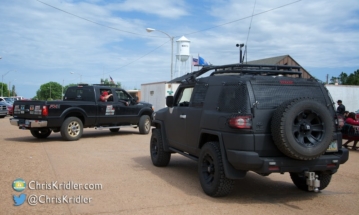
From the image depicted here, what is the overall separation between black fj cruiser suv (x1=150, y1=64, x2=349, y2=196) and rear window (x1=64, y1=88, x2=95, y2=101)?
819cm

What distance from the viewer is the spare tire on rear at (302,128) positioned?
5016 millimetres

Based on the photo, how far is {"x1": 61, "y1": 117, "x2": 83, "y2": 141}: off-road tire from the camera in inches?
489

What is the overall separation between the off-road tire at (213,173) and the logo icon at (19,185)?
3.12 metres

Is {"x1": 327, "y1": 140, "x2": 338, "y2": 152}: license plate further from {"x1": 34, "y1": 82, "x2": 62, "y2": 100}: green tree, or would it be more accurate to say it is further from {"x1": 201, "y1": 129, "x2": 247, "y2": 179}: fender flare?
{"x1": 34, "y1": 82, "x2": 62, "y2": 100}: green tree

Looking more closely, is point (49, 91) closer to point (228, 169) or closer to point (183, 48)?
point (183, 48)

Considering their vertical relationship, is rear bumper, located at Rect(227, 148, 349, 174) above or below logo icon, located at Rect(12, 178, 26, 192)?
above

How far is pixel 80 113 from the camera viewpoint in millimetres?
13086

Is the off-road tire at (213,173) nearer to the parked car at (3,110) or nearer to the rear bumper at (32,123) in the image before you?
the rear bumper at (32,123)

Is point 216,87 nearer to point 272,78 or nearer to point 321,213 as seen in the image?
point 272,78

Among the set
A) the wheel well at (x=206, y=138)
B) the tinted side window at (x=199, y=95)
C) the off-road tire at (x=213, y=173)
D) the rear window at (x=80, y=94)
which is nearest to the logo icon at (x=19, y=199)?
the off-road tire at (x=213, y=173)

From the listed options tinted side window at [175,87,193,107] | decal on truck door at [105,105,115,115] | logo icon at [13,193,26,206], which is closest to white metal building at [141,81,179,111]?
decal on truck door at [105,105,115,115]

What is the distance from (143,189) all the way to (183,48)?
28.9 meters

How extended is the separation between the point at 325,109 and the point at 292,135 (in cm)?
71

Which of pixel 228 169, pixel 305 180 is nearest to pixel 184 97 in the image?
pixel 228 169
